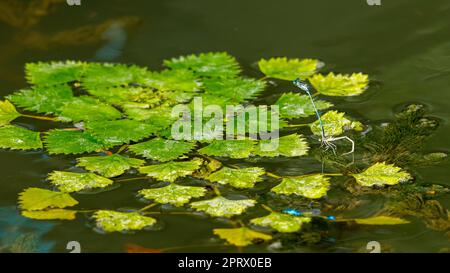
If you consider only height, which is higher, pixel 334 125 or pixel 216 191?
pixel 334 125

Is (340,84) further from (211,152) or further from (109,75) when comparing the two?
(109,75)

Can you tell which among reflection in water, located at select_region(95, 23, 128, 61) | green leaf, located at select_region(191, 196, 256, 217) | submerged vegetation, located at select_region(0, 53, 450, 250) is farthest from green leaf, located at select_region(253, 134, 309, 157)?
reflection in water, located at select_region(95, 23, 128, 61)

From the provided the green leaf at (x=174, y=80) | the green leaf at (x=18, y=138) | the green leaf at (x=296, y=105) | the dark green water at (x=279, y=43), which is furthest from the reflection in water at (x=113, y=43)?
the green leaf at (x=296, y=105)

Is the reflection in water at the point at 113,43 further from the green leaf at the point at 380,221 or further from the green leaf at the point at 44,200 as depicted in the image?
the green leaf at the point at 380,221

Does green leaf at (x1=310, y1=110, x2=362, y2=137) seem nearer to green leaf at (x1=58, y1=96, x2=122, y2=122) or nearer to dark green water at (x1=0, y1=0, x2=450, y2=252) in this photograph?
dark green water at (x1=0, y1=0, x2=450, y2=252)

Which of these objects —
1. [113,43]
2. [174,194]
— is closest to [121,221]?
[174,194]
